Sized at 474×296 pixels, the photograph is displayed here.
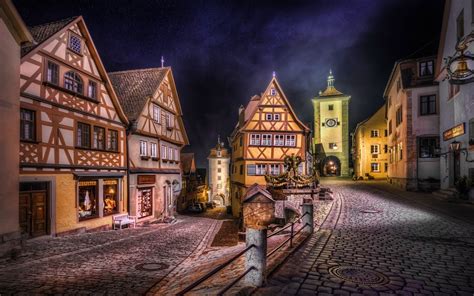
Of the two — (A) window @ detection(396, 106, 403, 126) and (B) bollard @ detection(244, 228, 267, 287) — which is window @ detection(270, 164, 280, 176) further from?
(B) bollard @ detection(244, 228, 267, 287)

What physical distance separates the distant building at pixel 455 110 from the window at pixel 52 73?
20.2m

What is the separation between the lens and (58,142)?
14453mm

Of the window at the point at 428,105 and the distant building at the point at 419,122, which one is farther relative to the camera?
the window at the point at 428,105

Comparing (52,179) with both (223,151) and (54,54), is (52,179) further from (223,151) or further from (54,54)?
(223,151)

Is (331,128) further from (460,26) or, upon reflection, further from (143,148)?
(143,148)

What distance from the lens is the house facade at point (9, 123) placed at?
10016mm

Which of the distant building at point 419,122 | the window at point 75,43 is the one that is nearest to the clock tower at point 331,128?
the distant building at point 419,122

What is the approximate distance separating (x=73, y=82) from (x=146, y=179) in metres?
8.34

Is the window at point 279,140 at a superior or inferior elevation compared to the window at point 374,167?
superior

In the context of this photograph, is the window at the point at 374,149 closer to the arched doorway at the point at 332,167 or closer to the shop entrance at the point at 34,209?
the arched doorway at the point at 332,167

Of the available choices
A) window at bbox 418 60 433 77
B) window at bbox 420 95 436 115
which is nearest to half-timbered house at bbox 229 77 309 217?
window at bbox 420 95 436 115

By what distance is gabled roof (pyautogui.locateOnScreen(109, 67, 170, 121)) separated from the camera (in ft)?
69.0

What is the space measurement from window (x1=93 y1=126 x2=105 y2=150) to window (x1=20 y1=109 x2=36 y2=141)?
396 cm

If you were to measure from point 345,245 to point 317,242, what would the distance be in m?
0.83
